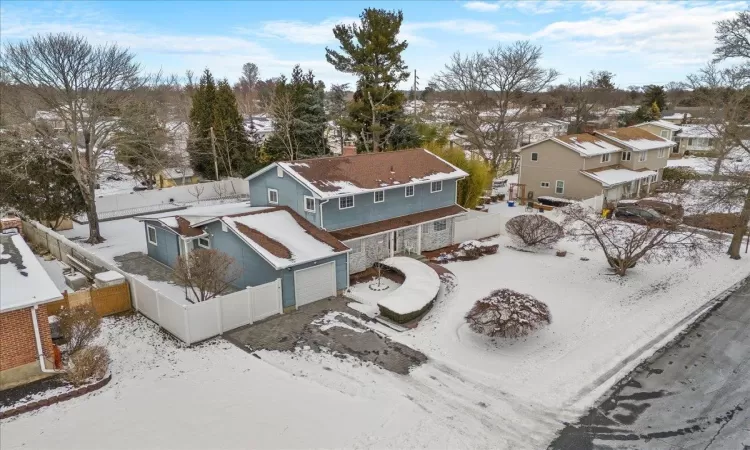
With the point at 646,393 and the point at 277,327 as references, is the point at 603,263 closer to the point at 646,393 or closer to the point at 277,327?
the point at 646,393

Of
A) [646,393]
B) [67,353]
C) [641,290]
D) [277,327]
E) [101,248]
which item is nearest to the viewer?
[646,393]

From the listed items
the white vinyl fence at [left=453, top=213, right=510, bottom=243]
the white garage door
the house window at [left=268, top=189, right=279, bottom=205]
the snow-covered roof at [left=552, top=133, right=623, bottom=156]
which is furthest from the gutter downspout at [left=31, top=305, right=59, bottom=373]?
the snow-covered roof at [left=552, top=133, right=623, bottom=156]

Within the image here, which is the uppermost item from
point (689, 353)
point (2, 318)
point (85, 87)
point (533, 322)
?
point (85, 87)

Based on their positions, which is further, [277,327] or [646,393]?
[277,327]

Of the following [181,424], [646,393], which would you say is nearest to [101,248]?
[181,424]

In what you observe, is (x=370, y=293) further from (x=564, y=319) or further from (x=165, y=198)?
(x=165, y=198)

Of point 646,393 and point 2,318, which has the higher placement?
point 2,318

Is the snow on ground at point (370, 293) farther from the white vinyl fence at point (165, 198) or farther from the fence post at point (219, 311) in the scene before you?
the white vinyl fence at point (165, 198)
